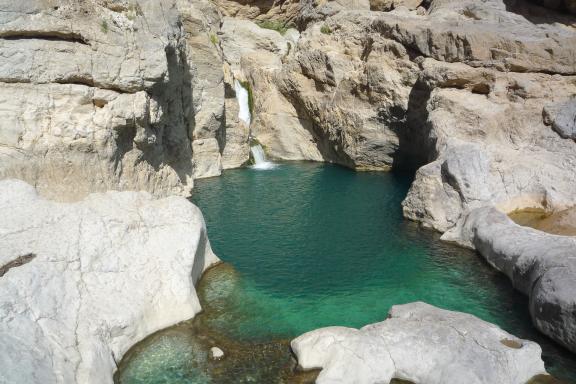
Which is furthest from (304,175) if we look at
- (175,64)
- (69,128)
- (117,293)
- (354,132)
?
(117,293)

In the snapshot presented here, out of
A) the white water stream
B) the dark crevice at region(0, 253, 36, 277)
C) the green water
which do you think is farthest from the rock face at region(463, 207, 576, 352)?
the white water stream

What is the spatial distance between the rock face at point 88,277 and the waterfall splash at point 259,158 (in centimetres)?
1788

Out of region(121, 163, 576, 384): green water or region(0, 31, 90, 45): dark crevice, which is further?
region(0, 31, 90, 45): dark crevice

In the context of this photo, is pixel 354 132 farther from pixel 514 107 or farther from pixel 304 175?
pixel 514 107

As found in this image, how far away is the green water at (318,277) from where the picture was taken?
11031 millimetres

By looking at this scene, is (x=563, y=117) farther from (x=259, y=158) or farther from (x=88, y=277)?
(x=88, y=277)

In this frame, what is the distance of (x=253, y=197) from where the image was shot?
2344 centimetres

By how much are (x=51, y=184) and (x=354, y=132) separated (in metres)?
18.9

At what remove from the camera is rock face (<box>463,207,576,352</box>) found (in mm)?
10727

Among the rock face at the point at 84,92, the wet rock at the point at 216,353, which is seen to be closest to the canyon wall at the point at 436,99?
the wet rock at the point at 216,353

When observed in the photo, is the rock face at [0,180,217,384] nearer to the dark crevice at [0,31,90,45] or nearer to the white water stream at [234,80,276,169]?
the dark crevice at [0,31,90,45]

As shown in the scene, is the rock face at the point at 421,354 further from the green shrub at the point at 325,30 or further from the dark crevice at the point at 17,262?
the green shrub at the point at 325,30

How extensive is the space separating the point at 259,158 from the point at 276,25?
1489 centimetres

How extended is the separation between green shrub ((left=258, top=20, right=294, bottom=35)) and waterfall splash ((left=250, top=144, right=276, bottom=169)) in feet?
41.0
